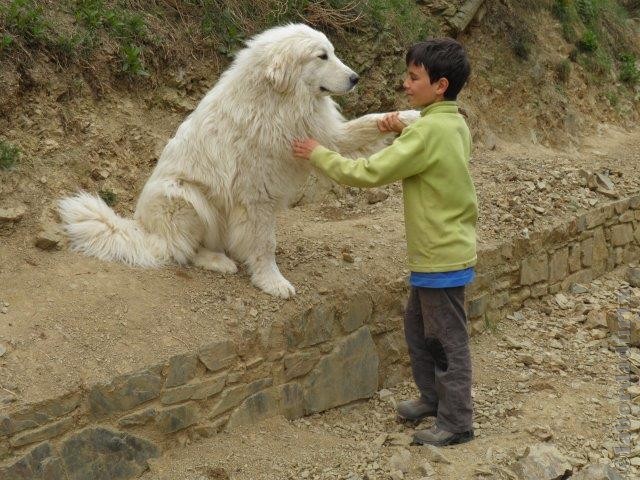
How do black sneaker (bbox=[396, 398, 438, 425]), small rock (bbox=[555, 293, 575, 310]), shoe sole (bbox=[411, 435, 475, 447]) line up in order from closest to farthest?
shoe sole (bbox=[411, 435, 475, 447]) → black sneaker (bbox=[396, 398, 438, 425]) → small rock (bbox=[555, 293, 575, 310])

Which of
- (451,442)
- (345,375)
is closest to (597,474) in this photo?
(451,442)

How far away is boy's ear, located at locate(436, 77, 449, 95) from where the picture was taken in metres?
3.66

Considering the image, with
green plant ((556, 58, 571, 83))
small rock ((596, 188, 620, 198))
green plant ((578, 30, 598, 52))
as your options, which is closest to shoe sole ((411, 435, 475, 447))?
small rock ((596, 188, 620, 198))

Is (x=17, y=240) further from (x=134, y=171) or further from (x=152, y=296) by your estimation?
(x=134, y=171)

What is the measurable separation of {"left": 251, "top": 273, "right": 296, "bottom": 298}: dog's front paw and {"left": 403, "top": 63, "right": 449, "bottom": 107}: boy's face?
56.4 inches

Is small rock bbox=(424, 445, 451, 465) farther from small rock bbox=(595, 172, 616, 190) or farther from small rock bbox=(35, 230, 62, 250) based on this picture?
small rock bbox=(595, 172, 616, 190)

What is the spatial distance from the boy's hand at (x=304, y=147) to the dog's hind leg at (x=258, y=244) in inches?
19.7

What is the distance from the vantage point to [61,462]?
3502 millimetres

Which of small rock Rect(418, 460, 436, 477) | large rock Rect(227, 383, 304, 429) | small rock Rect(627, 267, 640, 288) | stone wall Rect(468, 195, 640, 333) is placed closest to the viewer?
small rock Rect(418, 460, 436, 477)

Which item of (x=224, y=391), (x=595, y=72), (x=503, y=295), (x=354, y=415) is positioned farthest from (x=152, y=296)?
(x=595, y=72)

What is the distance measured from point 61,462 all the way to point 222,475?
2.53 feet

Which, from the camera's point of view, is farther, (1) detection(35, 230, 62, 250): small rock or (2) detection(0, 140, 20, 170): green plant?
(2) detection(0, 140, 20, 170): green plant

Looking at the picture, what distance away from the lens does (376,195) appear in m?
6.75

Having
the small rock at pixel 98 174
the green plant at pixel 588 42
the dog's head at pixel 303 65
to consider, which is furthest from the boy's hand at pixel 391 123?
the green plant at pixel 588 42
